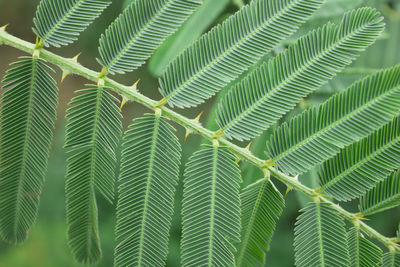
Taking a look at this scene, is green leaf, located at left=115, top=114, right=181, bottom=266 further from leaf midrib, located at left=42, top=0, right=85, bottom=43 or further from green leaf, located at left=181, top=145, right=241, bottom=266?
leaf midrib, located at left=42, top=0, right=85, bottom=43

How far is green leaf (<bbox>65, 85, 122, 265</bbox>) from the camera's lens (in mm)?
1396

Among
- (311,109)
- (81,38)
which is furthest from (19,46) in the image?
(81,38)

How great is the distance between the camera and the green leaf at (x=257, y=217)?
56.6 inches

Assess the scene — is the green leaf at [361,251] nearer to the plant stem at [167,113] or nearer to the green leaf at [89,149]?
the plant stem at [167,113]

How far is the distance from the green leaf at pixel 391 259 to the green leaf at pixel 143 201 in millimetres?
751

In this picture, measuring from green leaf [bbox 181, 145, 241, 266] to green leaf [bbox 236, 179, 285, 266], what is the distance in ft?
0.31

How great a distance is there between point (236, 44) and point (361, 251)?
82 cm

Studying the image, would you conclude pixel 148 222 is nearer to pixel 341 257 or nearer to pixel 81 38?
pixel 341 257

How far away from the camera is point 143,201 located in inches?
54.0

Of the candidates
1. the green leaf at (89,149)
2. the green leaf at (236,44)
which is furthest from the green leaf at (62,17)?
the green leaf at (236,44)

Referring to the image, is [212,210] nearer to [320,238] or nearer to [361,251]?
[320,238]

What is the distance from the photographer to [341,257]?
1.35 m

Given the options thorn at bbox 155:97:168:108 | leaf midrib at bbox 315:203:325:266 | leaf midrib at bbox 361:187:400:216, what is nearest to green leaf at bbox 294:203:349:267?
leaf midrib at bbox 315:203:325:266

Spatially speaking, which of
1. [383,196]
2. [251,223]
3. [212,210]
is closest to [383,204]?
[383,196]
